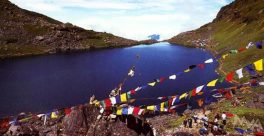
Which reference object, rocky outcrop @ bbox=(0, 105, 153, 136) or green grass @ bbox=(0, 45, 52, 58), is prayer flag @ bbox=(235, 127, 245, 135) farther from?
green grass @ bbox=(0, 45, 52, 58)

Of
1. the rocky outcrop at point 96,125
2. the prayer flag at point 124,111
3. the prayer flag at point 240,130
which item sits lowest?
the prayer flag at point 240,130

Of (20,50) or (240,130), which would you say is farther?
(20,50)

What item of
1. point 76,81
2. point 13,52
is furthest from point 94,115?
point 13,52

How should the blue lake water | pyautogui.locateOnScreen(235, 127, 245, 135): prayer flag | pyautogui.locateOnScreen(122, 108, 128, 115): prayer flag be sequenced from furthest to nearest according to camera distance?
the blue lake water → pyautogui.locateOnScreen(235, 127, 245, 135): prayer flag → pyautogui.locateOnScreen(122, 108, 128, 115): prayer flag

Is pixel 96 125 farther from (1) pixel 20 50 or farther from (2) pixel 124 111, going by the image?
(1) pixel 20 50

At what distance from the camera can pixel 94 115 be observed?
104 ft

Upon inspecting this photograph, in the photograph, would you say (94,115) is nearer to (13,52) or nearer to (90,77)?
(90,77)

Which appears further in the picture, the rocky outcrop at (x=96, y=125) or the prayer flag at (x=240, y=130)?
the prayer flag at (x=240, y=130)

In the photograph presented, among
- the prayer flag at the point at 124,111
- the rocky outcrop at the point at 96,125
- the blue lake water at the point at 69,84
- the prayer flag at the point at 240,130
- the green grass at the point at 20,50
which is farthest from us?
the green grass at the point at 20,50

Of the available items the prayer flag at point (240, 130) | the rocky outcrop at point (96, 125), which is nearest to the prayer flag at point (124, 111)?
the rocky outcrop at point (96, 125)

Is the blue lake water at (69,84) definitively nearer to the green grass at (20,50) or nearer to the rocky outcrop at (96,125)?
the rocky outcrop at (96,125)

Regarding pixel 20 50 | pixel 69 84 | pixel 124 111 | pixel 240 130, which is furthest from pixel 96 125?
pixel 20 50

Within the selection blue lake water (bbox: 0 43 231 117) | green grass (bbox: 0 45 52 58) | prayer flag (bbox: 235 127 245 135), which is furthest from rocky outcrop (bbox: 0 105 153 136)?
green grass (bbox: 0 45 52 58)

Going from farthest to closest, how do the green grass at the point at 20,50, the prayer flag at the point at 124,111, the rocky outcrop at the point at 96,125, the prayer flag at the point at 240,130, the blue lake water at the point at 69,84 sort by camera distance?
1. the green grass at the point at 20,50
2. the blue lake water at the point at 69,84
3. the prayer flag at the point at 240,130
4. the rocky outcrop at the point at 96,125
5. the prayer flag at the point at 124,111
